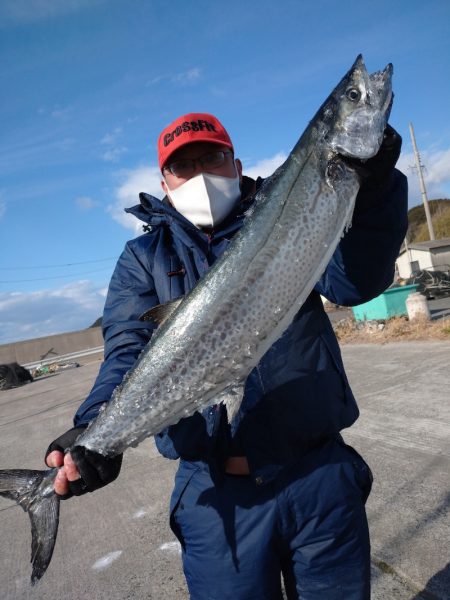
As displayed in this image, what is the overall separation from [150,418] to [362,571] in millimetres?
1111

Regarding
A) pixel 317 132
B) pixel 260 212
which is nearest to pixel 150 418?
pixel 260 212

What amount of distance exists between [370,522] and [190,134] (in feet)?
9.22

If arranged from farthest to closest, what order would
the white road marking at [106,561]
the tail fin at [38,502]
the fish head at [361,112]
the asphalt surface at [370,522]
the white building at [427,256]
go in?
the white building at [427,256], the white road marking at [106,561], the asphalt surface at [370,522], the tail fin at [38,502], the fish head at [361,112]

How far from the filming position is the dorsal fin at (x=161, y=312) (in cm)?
189

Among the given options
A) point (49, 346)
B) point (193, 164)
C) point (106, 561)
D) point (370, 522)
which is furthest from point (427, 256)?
point (193, 164)

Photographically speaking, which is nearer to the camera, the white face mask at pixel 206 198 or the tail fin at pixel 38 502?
the tail fin at pixel 38 502

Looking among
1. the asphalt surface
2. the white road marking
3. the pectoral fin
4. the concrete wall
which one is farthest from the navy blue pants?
the concrete wall

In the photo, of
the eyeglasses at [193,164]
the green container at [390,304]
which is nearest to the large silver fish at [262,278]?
the eyeglasses at [193,164]

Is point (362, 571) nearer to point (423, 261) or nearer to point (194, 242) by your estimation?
point (194, 242)

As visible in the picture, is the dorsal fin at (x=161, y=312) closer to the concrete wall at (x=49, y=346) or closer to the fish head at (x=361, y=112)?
the fish head at (x=361, y=112)

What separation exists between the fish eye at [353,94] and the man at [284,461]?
0.77ft

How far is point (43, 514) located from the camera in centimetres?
196

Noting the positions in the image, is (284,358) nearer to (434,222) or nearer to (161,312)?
(161,312)

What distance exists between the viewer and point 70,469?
6.04ft
